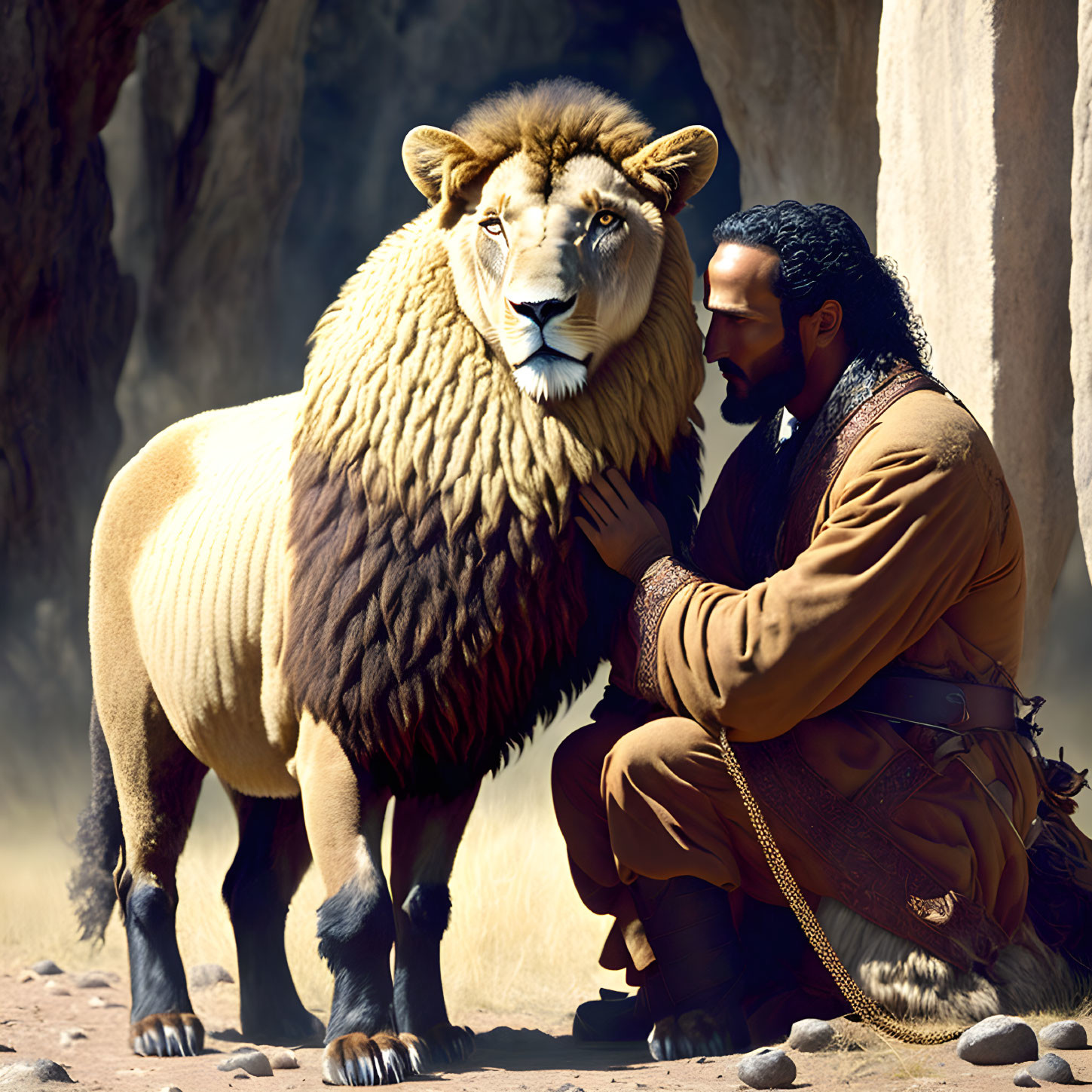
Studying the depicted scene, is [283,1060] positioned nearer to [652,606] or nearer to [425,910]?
[425,910]

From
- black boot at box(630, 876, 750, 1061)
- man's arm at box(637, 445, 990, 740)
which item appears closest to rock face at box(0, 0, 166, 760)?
man's arm at box(637, 445, 990, 740)

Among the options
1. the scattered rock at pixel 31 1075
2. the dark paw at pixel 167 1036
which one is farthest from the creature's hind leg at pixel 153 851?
the scattered rock at pixel 31 1075

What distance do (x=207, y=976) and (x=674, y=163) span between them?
286 centimetres

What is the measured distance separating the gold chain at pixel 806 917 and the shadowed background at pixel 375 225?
1.27 metres

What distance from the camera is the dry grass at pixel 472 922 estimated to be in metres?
4.20

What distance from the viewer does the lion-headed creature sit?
2.97 meters

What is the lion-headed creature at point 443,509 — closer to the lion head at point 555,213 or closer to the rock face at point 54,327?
the lion head at point 555,213

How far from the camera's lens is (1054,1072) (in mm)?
2543

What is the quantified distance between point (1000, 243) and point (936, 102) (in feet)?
1.59

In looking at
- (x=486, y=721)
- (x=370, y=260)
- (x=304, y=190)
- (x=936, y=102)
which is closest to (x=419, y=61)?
(x=304, y=190)

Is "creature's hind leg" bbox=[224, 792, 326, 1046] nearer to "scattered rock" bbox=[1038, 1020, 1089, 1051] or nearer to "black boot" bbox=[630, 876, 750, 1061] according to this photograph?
"black boot" bbox=[630, 876, 750, 1061]

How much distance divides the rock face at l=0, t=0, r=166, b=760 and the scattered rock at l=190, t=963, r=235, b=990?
2.83m

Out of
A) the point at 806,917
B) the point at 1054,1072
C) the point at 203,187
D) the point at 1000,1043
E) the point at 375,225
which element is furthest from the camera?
the point at 375,225

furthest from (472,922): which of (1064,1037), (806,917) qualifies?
(1064,1037)
